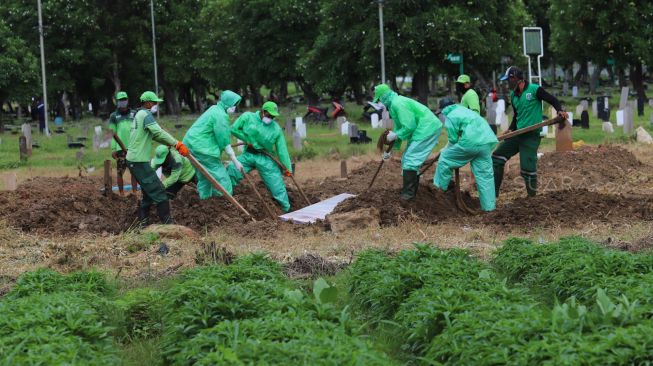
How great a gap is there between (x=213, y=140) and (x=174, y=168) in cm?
94

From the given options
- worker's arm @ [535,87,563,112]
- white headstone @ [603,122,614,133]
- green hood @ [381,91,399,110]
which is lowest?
white headstone @ [603,122,614,133]

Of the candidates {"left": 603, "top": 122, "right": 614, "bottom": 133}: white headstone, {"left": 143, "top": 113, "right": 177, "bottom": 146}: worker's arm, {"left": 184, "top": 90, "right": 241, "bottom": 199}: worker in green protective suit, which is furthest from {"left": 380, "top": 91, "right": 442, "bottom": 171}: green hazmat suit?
{"left": 603, "top": 122, "right": 614, "bottom": 133}: white headstone

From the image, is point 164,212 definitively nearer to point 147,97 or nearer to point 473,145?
point 147,97

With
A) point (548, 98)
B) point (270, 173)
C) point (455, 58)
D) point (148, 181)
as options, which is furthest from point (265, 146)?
point (455, 58)

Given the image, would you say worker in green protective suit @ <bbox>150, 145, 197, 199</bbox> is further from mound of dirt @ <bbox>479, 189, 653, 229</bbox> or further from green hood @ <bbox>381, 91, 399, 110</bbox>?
mound of dirt @ <bbox>479, 189, 653, 229</bbox>

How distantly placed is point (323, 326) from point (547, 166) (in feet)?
37.8

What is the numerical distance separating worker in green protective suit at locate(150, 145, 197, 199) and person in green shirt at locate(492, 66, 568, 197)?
13.6 ft

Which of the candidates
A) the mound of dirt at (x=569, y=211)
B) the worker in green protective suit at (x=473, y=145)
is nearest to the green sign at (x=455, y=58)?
the worker in green protective suit at (x=473, y=145)

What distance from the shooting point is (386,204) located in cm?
1205

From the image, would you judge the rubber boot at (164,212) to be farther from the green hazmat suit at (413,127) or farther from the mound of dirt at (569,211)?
the mound of dirt at (569,211)

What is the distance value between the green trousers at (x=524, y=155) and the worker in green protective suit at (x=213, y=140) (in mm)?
3299

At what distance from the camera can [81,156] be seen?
22.9 meters

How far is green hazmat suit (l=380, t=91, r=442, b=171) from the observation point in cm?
1248

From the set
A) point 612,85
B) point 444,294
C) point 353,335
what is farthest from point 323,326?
point 612,85
